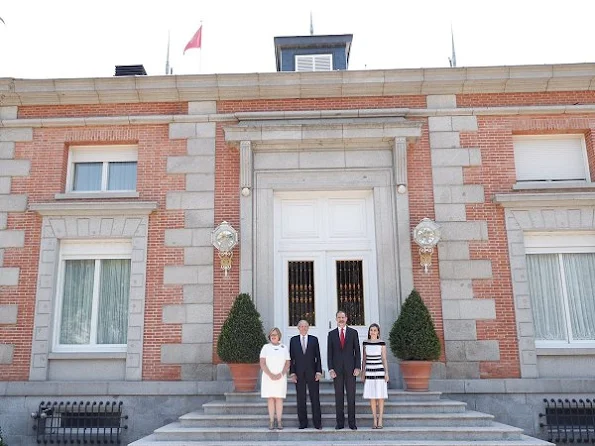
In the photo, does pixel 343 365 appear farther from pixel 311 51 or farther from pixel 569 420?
pixel 311 51

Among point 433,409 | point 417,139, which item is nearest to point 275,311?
point 433,409

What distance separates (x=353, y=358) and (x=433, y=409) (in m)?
1.83

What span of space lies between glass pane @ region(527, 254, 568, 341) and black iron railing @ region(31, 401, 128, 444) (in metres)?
8.30

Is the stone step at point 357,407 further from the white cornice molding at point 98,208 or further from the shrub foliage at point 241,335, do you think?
the white cornice molding at point 98,208

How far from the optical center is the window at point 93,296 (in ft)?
36.2

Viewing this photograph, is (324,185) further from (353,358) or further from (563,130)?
(563,130)

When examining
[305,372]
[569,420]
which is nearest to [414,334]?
[305,372]

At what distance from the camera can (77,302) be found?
11266mm

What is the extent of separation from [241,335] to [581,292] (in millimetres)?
6903

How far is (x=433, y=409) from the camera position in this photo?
29.9 ft

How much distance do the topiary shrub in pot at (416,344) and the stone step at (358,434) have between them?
1331 millimetres

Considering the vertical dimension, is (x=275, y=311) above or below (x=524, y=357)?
above

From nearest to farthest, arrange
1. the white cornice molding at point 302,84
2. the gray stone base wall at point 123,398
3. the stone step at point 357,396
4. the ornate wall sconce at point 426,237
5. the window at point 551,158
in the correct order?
the stone step at point 357,396
the gray stone base wall at point 123,398
the ornate wall sconce at point 426,237
the window at point 551,158
the white cornice molding at point 302,84

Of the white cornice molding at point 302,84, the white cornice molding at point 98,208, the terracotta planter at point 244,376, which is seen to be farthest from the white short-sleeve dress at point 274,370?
the white cornice molding at point 302,84
